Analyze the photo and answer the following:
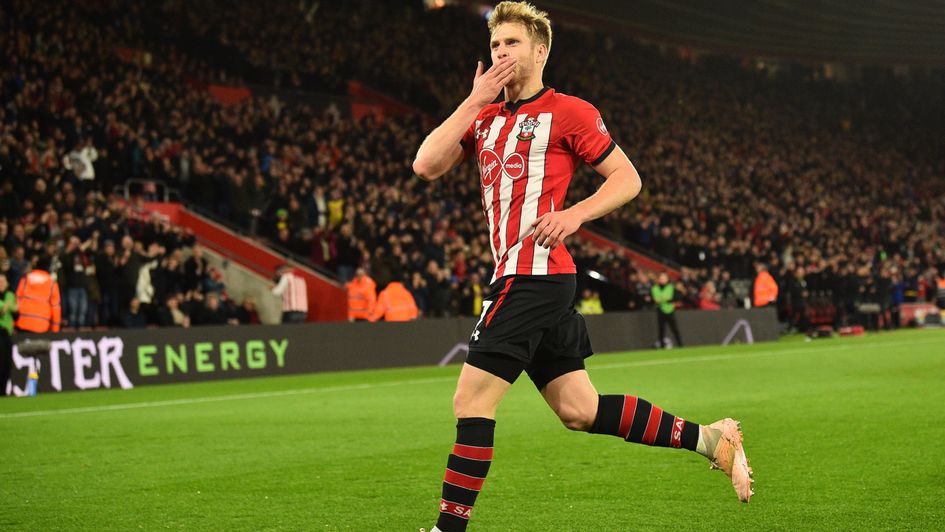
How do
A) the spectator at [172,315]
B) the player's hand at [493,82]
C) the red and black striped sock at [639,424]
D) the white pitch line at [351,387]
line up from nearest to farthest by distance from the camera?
the player's hand at [493,82] → the red and black striped sock at [639,424] → the white pitch line at [351,387] → the spectator at [172,315]

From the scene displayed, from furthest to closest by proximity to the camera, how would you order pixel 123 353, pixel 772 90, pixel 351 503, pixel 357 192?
1. pixel 772 90
2. pixel 357 192
3. pixel 123 353
4. pixel 351 503

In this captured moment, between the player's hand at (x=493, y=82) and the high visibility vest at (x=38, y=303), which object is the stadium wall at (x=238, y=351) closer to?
the high visibility vest at (x=38, y=303)

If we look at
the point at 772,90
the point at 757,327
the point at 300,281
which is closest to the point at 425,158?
the point at 300,281

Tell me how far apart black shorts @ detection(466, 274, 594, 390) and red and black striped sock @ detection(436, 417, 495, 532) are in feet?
0.80

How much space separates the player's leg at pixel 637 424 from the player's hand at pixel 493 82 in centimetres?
128

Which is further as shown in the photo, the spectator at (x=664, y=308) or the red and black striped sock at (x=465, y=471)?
the spectator at (x=664, y=308)

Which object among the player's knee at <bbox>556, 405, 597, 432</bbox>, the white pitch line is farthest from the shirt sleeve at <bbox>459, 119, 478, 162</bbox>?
the white pitch line

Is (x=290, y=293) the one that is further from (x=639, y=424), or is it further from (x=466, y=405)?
(x=466, y=405)

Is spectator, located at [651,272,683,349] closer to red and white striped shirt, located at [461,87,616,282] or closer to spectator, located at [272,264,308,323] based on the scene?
spectator, located at [272,264,308,323]

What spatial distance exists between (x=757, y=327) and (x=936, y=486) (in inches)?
866

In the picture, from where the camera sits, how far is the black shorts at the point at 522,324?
4.62m

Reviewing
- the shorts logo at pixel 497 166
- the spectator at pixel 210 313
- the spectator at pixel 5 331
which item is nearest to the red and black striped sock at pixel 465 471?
the shorts logo at pixel 497 166

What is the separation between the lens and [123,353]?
16.2 meters

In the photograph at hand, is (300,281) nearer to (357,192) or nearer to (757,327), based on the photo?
(357,192)
